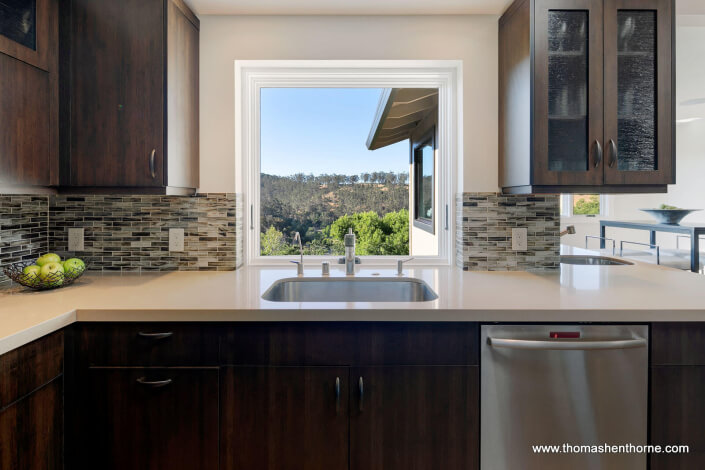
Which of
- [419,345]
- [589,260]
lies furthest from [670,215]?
[419,345]

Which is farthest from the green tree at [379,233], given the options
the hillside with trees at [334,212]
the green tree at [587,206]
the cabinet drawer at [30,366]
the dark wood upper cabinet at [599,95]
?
the green tree at [587,206]

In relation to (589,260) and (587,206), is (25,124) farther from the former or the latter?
(587,206)

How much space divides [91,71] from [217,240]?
910 mm

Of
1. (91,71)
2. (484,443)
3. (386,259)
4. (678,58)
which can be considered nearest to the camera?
(484,443)

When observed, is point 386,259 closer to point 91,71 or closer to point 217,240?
point 217,240

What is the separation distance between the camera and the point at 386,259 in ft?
7.66

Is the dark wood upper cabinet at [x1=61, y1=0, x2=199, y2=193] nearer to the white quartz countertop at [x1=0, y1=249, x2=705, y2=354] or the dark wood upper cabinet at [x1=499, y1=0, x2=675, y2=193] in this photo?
the white quartz countertop at [x1=0, y1=249, x2=705, y2=354]

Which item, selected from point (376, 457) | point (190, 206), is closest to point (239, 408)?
point (376, 457)

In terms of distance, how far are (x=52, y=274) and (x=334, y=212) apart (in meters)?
1.36

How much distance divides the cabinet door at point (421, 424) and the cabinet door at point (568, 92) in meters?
0.94

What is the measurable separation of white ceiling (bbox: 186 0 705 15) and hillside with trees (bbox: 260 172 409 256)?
837 mm

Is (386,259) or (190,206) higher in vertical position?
(190,206)

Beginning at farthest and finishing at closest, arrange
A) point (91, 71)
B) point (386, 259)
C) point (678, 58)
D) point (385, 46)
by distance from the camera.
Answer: point (678, 58), point (386, 259), point (385, 46), point (91, 71)

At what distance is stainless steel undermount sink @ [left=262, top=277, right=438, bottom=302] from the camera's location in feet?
6.47
